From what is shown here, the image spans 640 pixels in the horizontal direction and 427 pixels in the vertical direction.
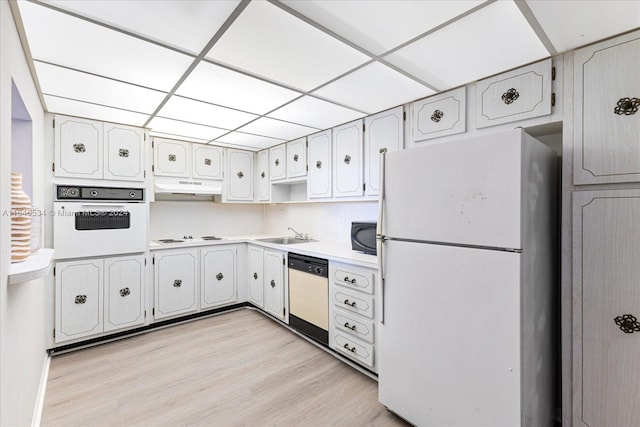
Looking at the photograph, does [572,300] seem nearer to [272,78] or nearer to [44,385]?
[272,78]

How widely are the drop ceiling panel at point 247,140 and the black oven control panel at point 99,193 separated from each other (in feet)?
3.57

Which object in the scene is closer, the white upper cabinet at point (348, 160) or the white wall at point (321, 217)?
the white upper cabinet at point (348, 160)

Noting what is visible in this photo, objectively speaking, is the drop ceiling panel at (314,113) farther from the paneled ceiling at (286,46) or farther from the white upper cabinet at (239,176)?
the white upper cabinet at (239,176)

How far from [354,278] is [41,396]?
7.76ft

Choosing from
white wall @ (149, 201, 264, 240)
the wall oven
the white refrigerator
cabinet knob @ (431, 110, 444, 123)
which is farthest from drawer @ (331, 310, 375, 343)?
white wall @ (149, 201, 264, 240)

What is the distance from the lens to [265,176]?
4.03m

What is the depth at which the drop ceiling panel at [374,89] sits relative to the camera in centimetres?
186

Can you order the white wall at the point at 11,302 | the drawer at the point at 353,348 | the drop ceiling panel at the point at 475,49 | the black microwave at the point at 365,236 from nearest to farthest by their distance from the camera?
the white wall at the point at 11,302, the drop ceiling panel at the point at 475,49, the drawer at the point at 353,348, the black microwave at the point at 365,236

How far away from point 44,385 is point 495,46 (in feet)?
12.2

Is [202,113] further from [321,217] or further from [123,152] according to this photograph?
[321,217]

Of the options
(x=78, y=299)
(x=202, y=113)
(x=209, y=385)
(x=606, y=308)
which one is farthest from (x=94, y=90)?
(x=606, y=308)

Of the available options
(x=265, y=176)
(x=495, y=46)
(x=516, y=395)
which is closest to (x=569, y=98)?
(x=495, y=46)

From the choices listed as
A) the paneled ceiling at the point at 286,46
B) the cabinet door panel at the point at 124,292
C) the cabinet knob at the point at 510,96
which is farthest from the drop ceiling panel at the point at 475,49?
the cabinet door panel at the point at 124,292

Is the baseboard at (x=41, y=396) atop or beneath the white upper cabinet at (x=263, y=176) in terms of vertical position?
beneath
